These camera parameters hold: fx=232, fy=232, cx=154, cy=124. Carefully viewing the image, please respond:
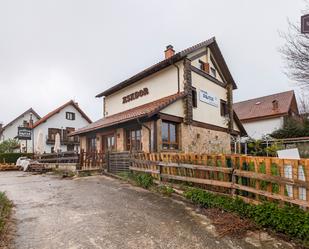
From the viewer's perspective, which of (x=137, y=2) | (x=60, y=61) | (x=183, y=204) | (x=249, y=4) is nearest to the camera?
(x=183, y=204)

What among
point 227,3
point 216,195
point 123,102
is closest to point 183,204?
point 216,195

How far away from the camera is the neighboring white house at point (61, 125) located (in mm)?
31422

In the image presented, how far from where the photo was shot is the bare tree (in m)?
8.14

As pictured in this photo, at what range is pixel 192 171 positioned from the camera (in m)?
6.84

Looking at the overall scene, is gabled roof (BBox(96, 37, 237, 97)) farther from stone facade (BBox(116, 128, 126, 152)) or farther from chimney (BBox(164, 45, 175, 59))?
stone facade (BBox(116, 128, 126, 152))

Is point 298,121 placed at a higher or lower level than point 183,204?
higher

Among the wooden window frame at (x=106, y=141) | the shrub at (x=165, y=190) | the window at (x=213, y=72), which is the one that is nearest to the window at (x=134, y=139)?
the wooden window frame at (x=106, y=141)

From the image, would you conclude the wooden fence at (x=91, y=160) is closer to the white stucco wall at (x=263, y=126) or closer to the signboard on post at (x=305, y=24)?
the signboard on post at (x=305, y=24)

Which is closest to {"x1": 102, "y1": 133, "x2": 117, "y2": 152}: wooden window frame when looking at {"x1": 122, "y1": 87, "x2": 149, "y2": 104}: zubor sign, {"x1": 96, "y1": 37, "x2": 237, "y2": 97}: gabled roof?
{"x1": 122, "y1": 87, "x2": 149, "y2": 104}: zubor sign

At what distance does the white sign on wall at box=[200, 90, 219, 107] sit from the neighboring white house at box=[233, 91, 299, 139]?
1294cm

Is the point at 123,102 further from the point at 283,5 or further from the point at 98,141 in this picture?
the point at 283,5

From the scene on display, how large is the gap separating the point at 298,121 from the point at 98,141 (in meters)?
20.4

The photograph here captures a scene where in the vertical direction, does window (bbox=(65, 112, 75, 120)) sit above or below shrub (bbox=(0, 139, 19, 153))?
above

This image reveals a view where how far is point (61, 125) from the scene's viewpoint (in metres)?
33.6
